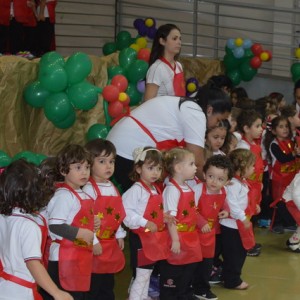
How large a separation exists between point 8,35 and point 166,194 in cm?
494

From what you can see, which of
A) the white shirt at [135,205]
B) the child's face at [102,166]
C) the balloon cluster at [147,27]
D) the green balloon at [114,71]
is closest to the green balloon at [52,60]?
the green balloon at [114,71]

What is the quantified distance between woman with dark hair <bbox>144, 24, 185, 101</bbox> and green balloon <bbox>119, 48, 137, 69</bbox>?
1466mm

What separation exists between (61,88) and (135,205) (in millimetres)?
2068

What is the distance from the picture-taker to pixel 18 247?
3.70 m

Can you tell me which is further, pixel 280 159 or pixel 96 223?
pixel 280 159

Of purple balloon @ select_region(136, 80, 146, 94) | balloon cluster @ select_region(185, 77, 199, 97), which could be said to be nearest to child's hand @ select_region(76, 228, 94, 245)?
purple balloon @ select_region(136, 80, 146, 94)

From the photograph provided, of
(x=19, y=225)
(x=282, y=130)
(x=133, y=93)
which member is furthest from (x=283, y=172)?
(x=19, y=225)

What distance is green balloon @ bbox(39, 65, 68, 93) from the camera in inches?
267

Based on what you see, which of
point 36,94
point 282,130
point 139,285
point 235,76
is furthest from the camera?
point 235,76

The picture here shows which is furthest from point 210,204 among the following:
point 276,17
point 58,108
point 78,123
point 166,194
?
point 276,17

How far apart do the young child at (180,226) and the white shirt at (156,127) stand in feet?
0.43

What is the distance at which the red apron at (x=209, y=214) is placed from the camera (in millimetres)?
5562

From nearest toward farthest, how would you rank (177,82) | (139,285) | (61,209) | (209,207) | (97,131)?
(61,209) < (139,285) < (209,207) < (177,82) < (97,131)

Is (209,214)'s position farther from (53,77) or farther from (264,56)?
(264,56)
